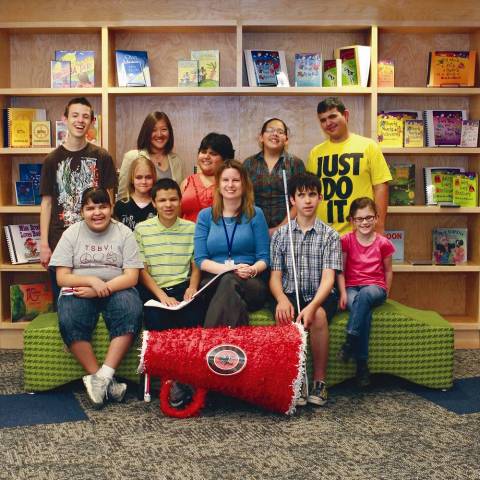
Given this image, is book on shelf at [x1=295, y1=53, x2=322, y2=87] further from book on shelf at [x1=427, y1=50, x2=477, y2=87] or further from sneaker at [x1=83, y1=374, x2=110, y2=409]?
sneaker at [x1=83, y1=374, x2=110, y2=409]

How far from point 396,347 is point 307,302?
49 centimetres

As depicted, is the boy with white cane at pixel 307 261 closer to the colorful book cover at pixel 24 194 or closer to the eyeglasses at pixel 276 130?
the eyeglasses at pixel 276 130

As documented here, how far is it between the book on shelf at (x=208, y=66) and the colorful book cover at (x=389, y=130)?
41.4 inches

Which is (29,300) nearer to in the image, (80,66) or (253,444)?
Answer: (80,66)

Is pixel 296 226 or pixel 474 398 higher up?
pixel 296 226

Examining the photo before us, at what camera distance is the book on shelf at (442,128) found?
4.98 m

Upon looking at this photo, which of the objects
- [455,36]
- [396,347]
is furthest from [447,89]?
[396,347]

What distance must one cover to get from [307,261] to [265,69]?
1.59 meters

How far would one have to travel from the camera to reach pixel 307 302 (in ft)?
12.5

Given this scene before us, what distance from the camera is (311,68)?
4938 millimetres

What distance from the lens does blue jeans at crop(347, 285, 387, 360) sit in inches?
147

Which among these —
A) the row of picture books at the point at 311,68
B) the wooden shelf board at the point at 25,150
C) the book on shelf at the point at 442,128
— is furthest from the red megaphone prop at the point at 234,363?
the book on shelf at the point at 442,128

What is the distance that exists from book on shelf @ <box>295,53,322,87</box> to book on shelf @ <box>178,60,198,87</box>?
0.63 m

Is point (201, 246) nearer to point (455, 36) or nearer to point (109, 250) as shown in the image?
point (109, 250)
